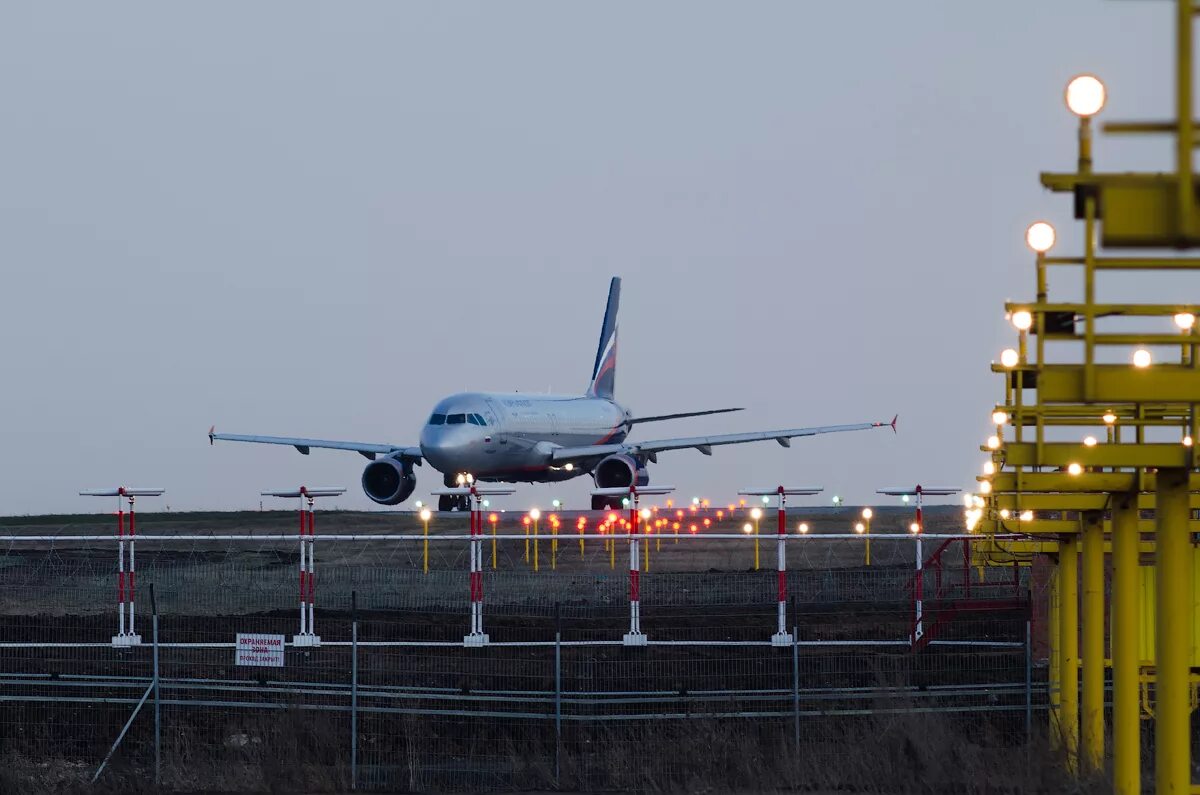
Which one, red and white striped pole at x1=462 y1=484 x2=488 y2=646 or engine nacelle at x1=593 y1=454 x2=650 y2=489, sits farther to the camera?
engine nacelle at x1=593 y1=454 x2=650 y2=489

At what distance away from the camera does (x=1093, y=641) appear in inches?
472

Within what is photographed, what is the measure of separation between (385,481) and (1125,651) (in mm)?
39633

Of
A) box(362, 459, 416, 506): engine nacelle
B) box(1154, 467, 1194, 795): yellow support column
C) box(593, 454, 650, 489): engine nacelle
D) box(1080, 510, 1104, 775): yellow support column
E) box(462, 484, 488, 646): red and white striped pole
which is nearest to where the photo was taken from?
box(1154, 467, 1194, 795): yellow support column

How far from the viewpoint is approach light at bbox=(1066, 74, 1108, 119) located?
6.79 metres

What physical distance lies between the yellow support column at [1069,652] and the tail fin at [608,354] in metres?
51.9

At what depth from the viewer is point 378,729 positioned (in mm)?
17172

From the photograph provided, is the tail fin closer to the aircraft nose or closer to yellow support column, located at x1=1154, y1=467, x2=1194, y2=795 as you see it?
the aircraft nose

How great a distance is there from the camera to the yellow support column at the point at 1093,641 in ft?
38.5

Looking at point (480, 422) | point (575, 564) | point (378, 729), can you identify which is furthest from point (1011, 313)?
point (480, 422)

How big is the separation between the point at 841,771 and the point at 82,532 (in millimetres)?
40543

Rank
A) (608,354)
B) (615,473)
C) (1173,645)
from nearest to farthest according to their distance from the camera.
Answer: (1173,645) → (615,473) → (608,354)

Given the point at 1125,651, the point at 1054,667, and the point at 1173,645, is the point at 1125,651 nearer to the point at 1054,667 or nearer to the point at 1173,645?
the point at 1173,645

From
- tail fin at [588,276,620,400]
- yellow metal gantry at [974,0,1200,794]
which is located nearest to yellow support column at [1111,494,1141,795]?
yellow metal gantry at [974,0,1200,794]

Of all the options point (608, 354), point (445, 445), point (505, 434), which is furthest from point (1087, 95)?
point (608, 354)
